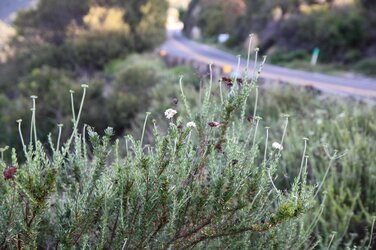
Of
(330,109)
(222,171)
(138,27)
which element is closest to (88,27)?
(138,27)

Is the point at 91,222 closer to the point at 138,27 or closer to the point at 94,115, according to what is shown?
the point at 94,115

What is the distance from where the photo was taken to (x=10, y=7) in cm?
2436

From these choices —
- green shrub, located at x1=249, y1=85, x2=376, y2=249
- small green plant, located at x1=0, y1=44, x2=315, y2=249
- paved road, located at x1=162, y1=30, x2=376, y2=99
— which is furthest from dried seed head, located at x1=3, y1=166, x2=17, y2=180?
paved road, located at x1=162, y1=30, x2=376, y2=99

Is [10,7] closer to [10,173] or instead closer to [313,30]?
[313,30]

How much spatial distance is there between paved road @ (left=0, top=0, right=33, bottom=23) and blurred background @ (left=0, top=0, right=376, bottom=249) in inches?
3.3

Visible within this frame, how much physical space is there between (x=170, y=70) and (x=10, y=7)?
33.0ft

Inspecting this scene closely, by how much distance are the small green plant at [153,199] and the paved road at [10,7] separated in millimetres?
Answer: 21635

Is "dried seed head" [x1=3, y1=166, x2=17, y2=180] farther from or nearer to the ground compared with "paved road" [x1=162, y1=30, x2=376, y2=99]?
farther from the ground

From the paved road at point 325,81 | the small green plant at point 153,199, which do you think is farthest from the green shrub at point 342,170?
the paved road at point 325,81

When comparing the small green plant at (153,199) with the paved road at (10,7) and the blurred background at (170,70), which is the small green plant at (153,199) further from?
the paved road at (10,7)

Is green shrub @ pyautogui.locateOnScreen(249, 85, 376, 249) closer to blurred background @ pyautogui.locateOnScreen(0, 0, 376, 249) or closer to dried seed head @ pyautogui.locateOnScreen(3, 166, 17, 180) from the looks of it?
blurred background @ pyautogui.locateOnScreen(0, 0, 376, 249)

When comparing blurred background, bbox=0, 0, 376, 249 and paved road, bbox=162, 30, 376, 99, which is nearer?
blurred background, bbox=0, 0, 376, 249

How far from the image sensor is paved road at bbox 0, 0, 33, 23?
2316cm

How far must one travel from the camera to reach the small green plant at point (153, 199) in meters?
2.24
